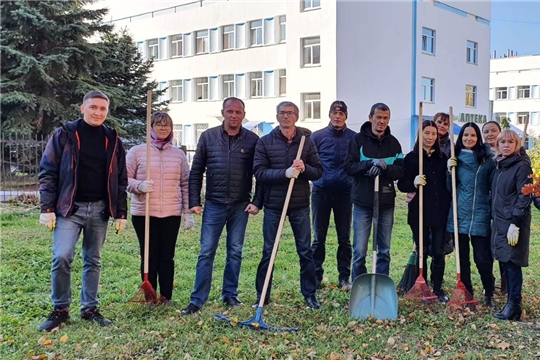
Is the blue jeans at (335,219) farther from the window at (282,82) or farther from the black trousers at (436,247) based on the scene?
the window at (282,82)

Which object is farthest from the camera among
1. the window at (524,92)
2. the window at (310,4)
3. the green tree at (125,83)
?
the window at (524,92)

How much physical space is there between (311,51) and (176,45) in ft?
33.8

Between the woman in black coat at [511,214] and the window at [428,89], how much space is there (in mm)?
24801

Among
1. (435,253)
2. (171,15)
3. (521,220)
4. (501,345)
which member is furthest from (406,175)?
(171,15)

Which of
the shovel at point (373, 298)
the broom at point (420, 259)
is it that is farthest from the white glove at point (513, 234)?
A: the shovel at point (373, 298)

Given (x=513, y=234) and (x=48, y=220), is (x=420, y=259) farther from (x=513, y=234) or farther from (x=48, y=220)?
(x=48, y=220)

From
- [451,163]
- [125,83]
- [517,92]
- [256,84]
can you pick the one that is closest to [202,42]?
[256,84]

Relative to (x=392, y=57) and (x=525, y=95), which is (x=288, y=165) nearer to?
(x=392, y=57)

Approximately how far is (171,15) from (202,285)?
95.2ft

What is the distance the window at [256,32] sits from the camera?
2766 cm

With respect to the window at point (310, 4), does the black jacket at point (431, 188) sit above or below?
below

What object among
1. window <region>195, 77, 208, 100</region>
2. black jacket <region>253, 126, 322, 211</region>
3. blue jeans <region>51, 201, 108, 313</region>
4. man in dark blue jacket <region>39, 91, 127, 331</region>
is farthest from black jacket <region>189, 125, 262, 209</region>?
window <region>195, 77, 208, 100</region>

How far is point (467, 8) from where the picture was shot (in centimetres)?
3103

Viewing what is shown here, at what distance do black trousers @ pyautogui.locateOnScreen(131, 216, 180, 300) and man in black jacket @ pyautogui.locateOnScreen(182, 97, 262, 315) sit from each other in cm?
29
